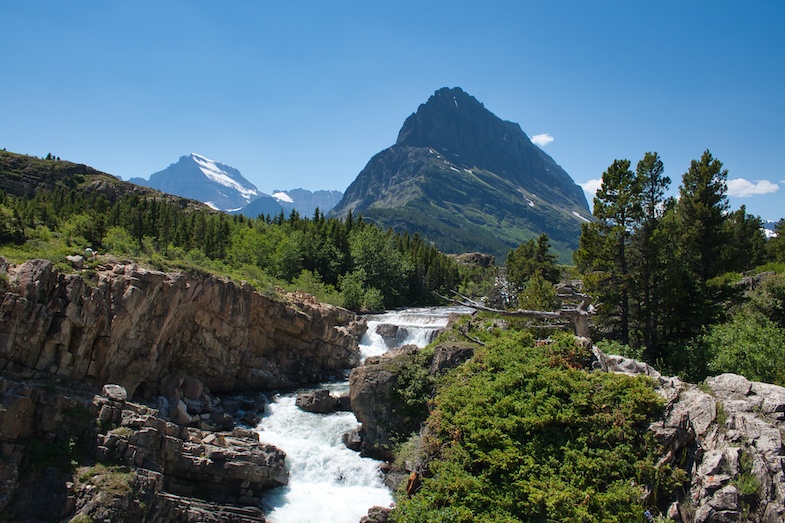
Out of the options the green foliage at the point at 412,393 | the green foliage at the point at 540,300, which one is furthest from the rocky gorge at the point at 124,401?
the green foliage at the point at 540,300

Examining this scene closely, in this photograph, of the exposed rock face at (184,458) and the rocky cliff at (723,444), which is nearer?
the rocky cliff at (723,444)

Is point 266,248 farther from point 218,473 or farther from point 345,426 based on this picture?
point 218,473

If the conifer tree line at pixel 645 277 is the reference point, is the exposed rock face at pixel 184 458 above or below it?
below

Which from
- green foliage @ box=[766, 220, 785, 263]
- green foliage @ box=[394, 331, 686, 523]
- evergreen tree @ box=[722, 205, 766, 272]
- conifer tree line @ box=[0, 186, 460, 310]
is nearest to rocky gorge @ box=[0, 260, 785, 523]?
green foliage @ box=[394, 331, 686, 523]

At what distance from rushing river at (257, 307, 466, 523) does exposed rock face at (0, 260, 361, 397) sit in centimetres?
508

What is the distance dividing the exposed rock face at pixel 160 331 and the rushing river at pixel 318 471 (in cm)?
508

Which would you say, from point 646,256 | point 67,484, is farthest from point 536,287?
point 67,484

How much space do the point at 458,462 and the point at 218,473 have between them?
1125 centimetres

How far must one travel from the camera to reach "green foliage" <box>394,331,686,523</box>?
10906 millimetres

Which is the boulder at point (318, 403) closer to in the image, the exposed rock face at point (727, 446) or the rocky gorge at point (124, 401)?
the rocky gorge at point (124, 401)

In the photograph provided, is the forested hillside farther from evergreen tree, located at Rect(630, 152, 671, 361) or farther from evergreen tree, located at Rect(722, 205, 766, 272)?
evergreen tree, located at Rect(722, 205, 766, 272)

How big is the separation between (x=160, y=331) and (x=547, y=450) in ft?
75.0

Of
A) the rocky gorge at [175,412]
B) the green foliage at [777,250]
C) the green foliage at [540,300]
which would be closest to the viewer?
the rocky gorge at [175,412]

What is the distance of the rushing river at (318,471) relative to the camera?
18281 millimetres
